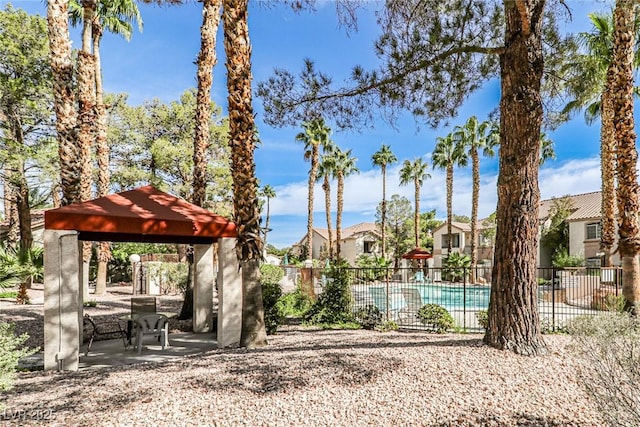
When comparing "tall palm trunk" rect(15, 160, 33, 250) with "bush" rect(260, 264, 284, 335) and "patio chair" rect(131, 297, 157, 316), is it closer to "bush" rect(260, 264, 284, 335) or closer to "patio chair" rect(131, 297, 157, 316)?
"patio chair" rect(131, 297, 157, 316)

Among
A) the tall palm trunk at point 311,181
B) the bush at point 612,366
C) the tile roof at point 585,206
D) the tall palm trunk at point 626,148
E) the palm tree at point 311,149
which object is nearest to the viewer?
the bush at point 612,366

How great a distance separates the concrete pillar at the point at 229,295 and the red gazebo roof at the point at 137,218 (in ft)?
1.24

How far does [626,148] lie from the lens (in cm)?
1065

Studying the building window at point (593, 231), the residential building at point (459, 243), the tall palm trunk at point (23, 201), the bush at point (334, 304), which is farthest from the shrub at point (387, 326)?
the residential building at point (459, 243)

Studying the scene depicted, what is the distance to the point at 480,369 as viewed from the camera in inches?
217

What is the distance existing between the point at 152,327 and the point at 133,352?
61 centimetres

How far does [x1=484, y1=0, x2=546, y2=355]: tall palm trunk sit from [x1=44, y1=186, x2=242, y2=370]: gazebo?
5.10 m

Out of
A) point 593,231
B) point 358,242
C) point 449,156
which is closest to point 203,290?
point 449,156

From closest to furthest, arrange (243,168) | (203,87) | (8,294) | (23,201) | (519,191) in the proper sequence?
(519,191), (243,168), (203,87), (8,294), (23,201)

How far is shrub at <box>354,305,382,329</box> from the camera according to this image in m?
10.1

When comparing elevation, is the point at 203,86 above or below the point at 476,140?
below

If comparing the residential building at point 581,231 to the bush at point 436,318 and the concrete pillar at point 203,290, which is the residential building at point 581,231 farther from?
the concrete pillar at point 203,290

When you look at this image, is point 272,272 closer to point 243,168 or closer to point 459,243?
point 243,168

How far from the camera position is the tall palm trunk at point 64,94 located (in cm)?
1026
